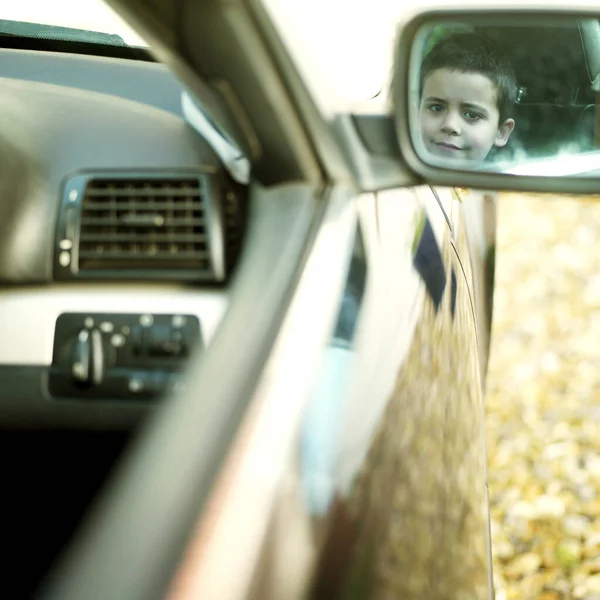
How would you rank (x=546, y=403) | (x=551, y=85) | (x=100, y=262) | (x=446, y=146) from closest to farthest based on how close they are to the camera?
1. (x=446, y=146)
2. (x=100, y=262)
3. (x=551, y=85)
4. (x=546, y=403)

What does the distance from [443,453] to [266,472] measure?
68cm

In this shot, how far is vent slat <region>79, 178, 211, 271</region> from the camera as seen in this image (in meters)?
1.72

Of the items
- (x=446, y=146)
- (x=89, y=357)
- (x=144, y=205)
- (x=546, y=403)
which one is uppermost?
(x=446, y=146)

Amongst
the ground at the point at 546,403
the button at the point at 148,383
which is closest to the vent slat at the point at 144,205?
the button at the point at 148,383

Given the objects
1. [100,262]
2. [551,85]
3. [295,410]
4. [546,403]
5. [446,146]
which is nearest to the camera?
[295,410]

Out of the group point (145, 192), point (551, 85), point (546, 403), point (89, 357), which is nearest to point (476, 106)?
point (551, 85)

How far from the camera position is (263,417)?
3.33 feet

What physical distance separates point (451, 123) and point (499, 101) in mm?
157

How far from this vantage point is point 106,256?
1741 millimetres

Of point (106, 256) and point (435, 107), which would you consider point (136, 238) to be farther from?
point (435, 107)

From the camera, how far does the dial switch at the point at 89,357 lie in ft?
5.64

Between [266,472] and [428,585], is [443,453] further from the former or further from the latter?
[266,472]

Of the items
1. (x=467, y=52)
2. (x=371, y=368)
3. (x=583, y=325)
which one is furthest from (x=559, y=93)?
(x=583, y=325)

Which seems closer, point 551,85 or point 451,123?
point 451,123
